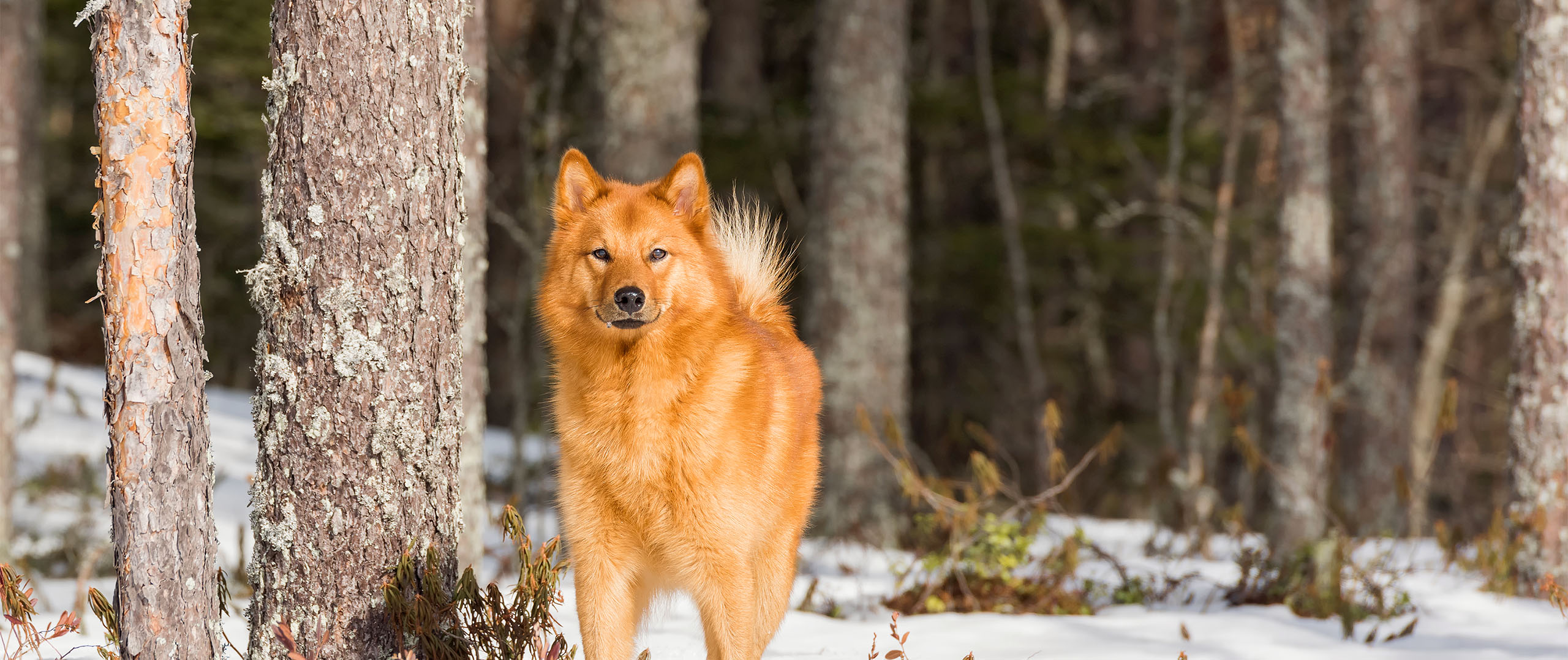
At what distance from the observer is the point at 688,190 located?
4227 mm

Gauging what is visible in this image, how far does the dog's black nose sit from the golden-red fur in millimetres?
23

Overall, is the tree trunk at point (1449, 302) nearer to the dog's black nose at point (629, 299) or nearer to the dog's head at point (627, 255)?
the dog's head at point (627, 255)

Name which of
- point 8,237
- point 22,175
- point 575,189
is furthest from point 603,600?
point 22,175

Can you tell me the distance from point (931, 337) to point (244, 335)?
8875 millimetres

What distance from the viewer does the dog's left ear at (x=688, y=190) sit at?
4141 mm

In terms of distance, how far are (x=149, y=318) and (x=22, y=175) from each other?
12.1m

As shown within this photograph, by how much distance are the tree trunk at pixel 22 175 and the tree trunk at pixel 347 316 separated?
4.60 metres

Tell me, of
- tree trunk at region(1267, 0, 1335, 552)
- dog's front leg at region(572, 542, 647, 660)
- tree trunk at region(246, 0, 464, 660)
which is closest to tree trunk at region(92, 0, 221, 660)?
tree trunk at region(246, 0, 464, 660)

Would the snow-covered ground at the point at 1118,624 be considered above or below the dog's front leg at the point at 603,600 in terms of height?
below

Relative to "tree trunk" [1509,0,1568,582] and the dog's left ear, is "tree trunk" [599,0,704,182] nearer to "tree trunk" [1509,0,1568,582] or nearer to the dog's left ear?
the dog's left ear

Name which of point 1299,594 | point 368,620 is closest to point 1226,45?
point 1299,594

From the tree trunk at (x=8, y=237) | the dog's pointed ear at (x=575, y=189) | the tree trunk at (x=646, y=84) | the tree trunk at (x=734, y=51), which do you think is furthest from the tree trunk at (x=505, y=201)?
the dog's pointed ear at (x=575, y=189)

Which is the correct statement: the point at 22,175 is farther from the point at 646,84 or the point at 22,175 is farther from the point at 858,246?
the point at 858,246

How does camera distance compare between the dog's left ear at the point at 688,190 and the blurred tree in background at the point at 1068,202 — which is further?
the blurred tree in background at the point at 1068,202
